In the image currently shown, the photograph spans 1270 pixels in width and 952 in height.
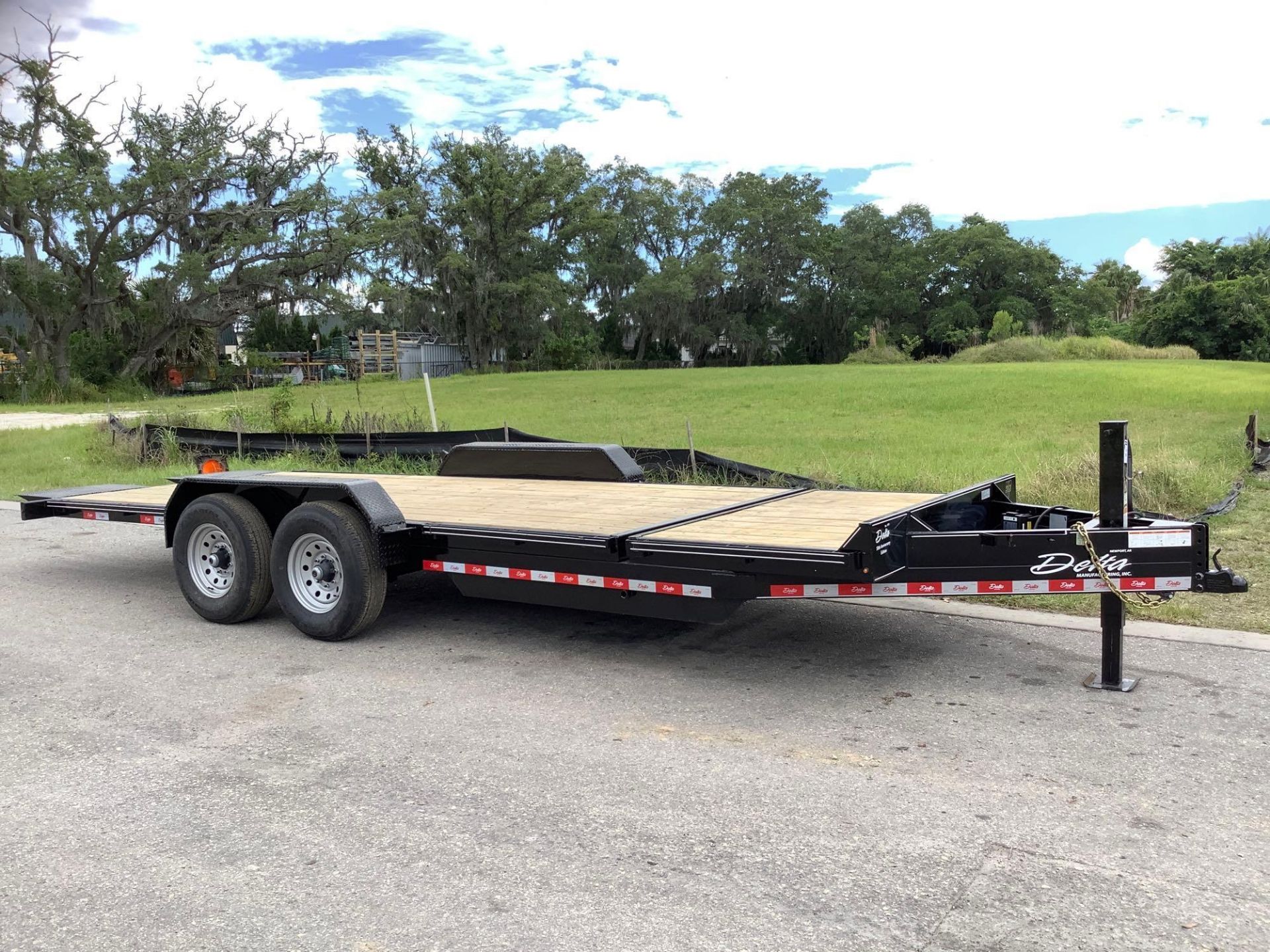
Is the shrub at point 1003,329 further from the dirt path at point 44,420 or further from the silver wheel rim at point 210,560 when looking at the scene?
the silver wheel rim at point 210,560

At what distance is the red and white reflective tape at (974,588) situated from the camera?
473 cm

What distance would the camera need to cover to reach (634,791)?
162 inches

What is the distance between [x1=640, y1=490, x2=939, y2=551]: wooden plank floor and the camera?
17.3ft

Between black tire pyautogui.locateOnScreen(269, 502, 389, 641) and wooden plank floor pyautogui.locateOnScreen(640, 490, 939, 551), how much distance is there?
1.70 metres

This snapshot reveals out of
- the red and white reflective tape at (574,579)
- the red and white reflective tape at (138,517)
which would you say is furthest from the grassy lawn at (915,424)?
the red and white reflective tape at (138,517)

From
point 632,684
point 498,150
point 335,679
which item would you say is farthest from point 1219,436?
point 498,150

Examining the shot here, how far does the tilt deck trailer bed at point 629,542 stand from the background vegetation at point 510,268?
4240 centimetres

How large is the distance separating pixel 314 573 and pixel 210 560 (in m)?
0.97

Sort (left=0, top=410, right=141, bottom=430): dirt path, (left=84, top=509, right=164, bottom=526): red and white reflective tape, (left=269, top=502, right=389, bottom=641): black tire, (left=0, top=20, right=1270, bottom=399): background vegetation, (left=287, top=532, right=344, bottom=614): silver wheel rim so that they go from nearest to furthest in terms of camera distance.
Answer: (left=269, top=502, right=389, bottom=641): black tire
(left=287, top=532, right=344, bottom=614): silver wheel rim
(left=84, top=509, right=164, bottom=526): red and white reflective tape
(left=0, top=410, right=141, bottom=430): dirt path
(left=0, top=20, right=1270, bottom=399): background vegetation

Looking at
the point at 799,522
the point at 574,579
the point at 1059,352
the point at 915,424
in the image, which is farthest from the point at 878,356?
the point at 574,579

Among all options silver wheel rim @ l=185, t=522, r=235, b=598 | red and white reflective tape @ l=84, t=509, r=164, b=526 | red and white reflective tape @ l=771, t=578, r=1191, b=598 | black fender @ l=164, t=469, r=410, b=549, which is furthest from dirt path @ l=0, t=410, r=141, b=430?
red and white reflective tape @ l=771, t=578, r=1191, b=598

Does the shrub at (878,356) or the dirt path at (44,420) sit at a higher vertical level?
the shrub at (878,356)

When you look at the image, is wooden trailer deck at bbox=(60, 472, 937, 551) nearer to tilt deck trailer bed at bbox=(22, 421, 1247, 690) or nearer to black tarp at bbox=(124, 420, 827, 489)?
tilt deck trailer bed at bbox=(22, 421, 1247, 690)

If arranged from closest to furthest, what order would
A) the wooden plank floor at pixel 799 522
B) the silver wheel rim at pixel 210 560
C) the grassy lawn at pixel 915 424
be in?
the wooden plank floor at pixel 799 522 < the silver wheel rim at pixel 210 560 < the grassy lawn at pixel 915 424
